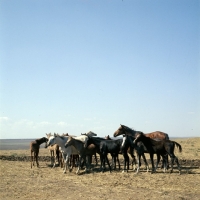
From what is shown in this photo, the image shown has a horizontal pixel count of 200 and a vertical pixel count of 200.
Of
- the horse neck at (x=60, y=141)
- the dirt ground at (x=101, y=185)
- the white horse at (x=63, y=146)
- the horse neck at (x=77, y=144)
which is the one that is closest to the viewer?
the dirt ground at (x=101, y=185)

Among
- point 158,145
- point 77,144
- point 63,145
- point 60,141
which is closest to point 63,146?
point 63,145

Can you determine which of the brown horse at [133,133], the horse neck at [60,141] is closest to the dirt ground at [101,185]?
the horse neck at [60,141]

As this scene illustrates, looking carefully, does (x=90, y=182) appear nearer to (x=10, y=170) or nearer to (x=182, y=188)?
(x=182, y=188)

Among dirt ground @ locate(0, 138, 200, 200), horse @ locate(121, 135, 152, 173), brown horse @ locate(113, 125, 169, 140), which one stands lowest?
dirt ground @ locate(0, 138, 200, 200)

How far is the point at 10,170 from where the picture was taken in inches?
637

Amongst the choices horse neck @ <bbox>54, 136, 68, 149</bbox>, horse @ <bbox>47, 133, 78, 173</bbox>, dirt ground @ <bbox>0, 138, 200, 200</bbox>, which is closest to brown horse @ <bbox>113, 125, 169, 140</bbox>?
dirt ground @ <bbox>0, 138, 200, 200</bbox>

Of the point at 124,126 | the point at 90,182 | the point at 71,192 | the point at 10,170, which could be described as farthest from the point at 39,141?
the point at 71,192

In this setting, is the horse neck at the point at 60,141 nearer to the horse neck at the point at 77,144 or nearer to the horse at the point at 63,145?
the horse at the point at 63,145

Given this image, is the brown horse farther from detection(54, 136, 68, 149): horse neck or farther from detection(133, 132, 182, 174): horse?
detection(54, 136, 68, 149): horse neck

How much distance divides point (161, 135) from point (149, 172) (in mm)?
3469

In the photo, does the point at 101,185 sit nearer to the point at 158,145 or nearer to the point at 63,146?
the point at 158,145

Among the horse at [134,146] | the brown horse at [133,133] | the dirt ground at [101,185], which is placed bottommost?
the dirt ground at [101,185]

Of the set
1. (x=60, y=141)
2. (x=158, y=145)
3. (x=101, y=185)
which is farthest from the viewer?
(x=60, y=141)

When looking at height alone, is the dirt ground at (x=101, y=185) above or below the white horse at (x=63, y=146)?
below
